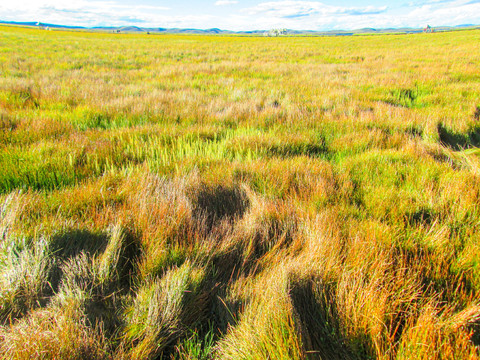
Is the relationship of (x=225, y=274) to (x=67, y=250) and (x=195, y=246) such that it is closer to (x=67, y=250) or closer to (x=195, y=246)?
(x=195, y=246)

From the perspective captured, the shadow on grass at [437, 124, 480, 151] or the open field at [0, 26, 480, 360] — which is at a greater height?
the shadow on grass at [437, 124, 480, 151]

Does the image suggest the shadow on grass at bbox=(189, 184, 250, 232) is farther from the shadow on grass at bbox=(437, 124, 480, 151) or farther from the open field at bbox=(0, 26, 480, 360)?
the shadow on grass at bbox=(437, 124, 480, 151)

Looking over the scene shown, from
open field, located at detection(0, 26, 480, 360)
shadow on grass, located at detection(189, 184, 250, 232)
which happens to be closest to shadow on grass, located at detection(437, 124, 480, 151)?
open field, located at detection(0, 26, 480, 360)

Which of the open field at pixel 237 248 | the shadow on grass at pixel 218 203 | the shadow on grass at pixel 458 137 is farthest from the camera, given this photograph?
the shadow on grass at pixel 458 137

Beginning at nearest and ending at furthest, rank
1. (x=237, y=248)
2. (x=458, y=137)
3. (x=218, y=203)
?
(x=237, y=248) → (x=218, y=203) → (x=458, y=137)

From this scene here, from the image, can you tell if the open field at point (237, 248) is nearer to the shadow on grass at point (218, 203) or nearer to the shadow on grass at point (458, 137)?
the shadow on grass at point (218, 203)

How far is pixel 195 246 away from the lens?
1.40 meters

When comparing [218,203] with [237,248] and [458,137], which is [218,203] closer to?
[237,248]

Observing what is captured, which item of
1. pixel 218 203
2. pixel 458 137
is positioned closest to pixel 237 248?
pixel 218 203

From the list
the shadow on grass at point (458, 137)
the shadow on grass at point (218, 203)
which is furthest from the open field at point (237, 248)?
the shadow on grass at point (458, 137)

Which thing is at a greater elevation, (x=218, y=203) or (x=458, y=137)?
(x=458, y=137)

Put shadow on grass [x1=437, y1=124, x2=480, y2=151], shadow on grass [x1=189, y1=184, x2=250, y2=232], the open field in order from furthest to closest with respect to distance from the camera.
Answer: shadow on grass [x1=437, y1=124, x2=480, y2=151] < shadow on grass [x1=189, y1=184, x2=250, y2=232] < the open field

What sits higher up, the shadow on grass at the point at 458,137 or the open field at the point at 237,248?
the shadow on grass at the point at 458,137

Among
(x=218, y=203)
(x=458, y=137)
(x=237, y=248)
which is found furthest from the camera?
(x=458, y=137)
